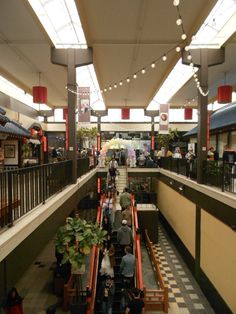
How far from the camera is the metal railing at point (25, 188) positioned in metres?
4.57

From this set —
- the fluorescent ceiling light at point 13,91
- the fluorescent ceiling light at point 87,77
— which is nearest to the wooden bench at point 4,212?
the fluorescent ceiling light at point 87,77

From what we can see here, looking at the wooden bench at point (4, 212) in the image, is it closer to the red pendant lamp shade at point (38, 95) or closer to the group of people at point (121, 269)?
the group of people at point (121, 269)

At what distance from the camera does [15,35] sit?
9664 millimetres

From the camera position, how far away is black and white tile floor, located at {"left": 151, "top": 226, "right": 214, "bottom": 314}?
32.8 ft

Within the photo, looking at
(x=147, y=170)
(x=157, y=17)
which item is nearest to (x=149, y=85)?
(x=147, y=170)

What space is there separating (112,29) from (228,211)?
6.33 meters

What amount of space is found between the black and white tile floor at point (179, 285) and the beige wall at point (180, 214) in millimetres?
944

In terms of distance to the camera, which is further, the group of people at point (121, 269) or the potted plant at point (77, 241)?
the group of people at point (121, 269)

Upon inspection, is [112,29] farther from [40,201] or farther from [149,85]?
[149,85]

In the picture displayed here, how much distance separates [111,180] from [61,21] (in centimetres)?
1057

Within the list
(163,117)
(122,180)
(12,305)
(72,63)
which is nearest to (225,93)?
(163,117)

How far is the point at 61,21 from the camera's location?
934 centimetres

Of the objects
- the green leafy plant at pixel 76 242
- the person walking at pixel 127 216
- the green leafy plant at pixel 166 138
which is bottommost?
the person walking at pixel 127 216

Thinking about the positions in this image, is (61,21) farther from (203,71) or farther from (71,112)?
(203,71)
